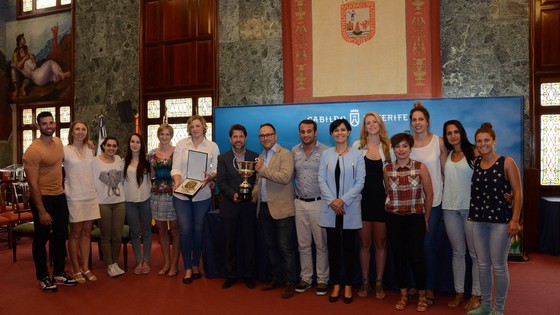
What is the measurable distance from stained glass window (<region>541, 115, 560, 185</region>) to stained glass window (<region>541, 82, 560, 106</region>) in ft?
0.63

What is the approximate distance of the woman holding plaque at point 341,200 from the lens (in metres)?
3.84

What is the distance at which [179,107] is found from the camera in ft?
27.4

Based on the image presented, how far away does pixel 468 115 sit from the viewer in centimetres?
593

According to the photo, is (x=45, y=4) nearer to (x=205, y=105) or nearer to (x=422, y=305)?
(x=205, y=105)

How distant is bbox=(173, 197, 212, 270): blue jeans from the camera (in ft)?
15.3

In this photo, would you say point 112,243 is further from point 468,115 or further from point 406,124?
point 468,115

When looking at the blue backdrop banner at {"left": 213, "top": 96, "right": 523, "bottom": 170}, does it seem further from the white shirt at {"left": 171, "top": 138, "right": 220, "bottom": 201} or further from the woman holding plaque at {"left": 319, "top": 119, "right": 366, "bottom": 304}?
the woman holding plaque at {"left": 319, "top": 119, "right": 366, "bottom": 304}

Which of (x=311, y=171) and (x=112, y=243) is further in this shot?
(x=112, y=243)

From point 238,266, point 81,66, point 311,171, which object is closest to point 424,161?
point 311,171

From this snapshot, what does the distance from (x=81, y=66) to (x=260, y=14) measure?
3717 millimetres

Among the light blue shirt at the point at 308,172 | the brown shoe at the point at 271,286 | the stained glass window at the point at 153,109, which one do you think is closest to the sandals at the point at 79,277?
the brown shoe at the point at 271,286

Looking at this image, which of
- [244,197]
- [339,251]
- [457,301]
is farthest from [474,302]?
[244,197]

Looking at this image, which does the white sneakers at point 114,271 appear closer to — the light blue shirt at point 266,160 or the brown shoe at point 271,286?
the brown shoe at point 271,286

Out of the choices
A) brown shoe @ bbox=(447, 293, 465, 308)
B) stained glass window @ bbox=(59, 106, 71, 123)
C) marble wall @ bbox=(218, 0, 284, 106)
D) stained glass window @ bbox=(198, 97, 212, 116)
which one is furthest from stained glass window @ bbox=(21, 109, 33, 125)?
brown shoe @ bbox=(447, 293, 465, 308)
